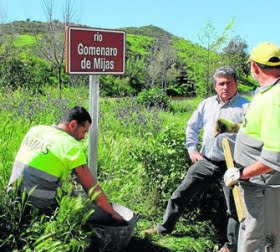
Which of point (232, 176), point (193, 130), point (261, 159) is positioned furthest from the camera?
point (193, 130)

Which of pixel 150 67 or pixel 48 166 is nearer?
pixel 48 166

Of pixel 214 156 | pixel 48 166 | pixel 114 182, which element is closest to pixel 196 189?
pixel 214 156

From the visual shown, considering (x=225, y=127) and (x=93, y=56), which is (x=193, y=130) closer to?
(x=225, y=127)

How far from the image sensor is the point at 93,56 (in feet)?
12.8

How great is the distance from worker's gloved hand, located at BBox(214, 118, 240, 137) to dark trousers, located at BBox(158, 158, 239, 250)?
303 mm

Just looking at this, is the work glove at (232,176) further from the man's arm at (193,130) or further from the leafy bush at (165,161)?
the leafy bush at (165,161)

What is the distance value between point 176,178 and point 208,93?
19.6 meters

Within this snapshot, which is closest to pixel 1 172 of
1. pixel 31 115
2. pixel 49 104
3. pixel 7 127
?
pixel 7 127

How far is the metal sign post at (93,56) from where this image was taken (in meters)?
3.76

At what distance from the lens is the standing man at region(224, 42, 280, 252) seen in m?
3.02

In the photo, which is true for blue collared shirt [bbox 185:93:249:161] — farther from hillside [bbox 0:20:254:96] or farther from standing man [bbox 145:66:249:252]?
hillside [bbox 0:20:254:96]

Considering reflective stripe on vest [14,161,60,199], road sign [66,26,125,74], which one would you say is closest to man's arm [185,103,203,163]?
road sign [66,26,125,74]

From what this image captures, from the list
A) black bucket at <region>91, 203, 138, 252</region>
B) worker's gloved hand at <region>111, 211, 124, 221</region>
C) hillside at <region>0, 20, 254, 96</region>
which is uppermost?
hillside at <region>0, 20, 254, 96</region>

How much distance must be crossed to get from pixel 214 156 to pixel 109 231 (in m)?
1.32
